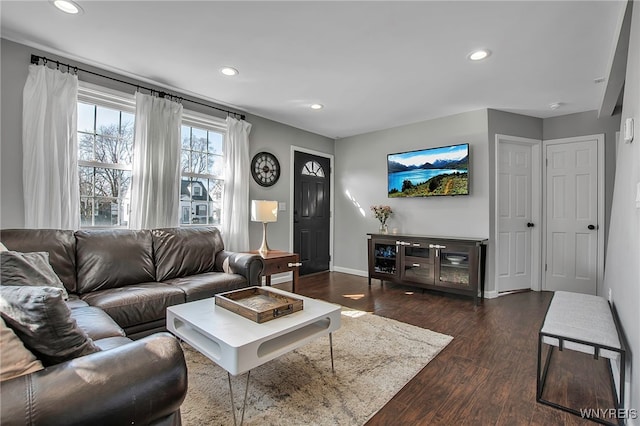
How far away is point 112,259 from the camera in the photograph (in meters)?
2.45

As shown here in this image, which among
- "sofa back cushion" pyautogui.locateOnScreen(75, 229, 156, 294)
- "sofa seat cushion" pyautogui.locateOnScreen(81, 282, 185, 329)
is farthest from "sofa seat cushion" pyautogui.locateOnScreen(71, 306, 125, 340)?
"sofa back cushion" pyautogui.locateOnScreen(75, 229, 156, 294)

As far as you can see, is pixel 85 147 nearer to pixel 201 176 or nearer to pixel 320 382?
pixel 201 176

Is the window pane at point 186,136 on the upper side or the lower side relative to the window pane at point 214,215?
upper

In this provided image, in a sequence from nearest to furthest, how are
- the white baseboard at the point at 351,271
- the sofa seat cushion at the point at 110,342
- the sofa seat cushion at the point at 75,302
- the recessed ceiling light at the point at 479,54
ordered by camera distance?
1. the sofa seat cushion at the point at 110,342
2. the sofa seat cushion at the point at 75,302
3. the recessed ceiling light at the point at 479,54
4. the white baseboard at the point at 351,271

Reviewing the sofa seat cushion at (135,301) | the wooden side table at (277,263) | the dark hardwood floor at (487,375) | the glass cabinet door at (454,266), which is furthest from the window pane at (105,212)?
the glass cabinet door at (454,266)

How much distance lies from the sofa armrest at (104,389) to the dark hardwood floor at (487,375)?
1.13 metres

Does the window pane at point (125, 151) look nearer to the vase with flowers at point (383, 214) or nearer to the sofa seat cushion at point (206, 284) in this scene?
the sofa seat cushion at point (206, 284)

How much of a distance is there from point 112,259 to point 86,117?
148 centimetres

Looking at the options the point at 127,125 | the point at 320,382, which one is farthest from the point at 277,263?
the point at 127,125

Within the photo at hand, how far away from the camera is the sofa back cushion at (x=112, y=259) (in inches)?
92.3

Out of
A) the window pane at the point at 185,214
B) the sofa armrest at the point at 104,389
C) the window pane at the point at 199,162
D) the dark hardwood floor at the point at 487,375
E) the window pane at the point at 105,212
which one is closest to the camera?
the sofa armrest at the point at 104,389

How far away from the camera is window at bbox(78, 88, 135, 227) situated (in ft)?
9.28

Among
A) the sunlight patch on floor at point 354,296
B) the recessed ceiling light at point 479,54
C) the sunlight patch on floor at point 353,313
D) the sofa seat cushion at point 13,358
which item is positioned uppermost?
the recessed ceiling light at point 479,54

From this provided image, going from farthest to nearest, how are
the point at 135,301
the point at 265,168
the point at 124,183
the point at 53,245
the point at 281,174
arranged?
the point at 281,174, the point at 265,168, the point at 124,183, the point at 53,245, the point at 135,301
